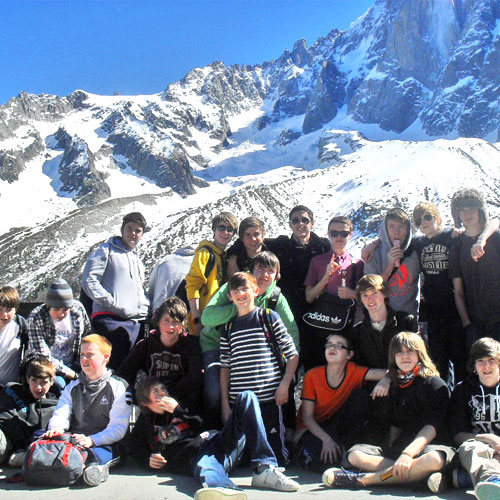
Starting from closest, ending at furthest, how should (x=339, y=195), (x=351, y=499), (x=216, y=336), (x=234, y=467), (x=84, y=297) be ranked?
(x=351, y=499) < (x=234, y=467) < (x=216, y=336) < (x=84, y=297) < (x=339, y=195)

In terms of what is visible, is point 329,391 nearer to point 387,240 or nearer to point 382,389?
point 382,389

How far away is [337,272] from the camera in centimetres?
730

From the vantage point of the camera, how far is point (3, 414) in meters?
5.96

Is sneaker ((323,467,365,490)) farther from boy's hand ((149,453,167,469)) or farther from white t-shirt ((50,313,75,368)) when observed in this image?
white t-shirt ((50,313,75,368))

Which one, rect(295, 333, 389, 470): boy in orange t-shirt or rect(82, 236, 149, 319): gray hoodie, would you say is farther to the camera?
rect(82, 236, 149, 319): gray hoodie

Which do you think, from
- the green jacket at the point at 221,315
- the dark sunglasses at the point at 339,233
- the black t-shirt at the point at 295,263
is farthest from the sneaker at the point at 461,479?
the dark sunglasses at the point at 339,233

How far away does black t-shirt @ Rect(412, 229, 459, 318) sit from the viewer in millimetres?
7184

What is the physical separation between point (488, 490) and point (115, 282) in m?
5.28

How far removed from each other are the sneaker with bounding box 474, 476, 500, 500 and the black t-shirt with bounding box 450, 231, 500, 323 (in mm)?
2771

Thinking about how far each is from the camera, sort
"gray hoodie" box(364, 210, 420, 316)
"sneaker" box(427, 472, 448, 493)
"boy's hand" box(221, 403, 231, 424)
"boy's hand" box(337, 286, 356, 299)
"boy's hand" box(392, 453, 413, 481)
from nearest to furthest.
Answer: "sneaker" box(427, 472, 448, 493), "boy's hand" box(392, 453, 413, 481), "boy's hand" box(221, 403, 231, 424), "boy's hand" box(337, 286, 356, 299), "gray hoodie" box(364, 210, 420, 316)

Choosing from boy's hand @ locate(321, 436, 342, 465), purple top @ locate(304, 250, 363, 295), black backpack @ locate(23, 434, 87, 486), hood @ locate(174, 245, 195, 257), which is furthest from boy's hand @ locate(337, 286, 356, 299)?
black backpack @ locate(23, 434, 87, 486)

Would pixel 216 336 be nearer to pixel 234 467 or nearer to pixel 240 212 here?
pixel 234 467

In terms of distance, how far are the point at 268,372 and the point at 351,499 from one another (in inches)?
66.5

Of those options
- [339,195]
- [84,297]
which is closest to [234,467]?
[84,297]
